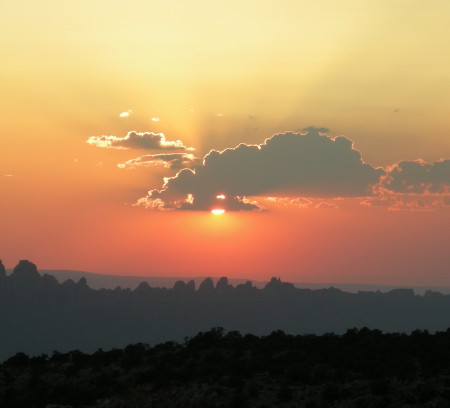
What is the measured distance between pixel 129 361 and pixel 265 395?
1410cm

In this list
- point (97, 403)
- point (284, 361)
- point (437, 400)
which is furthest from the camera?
point (284, 361)

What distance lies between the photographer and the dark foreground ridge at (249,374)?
40.3 meters

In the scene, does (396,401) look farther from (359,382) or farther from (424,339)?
(424,339)

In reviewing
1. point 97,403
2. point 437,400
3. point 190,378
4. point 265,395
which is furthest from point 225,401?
point 437,400

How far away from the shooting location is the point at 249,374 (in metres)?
45.8

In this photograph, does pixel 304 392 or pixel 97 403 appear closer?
pixel 304 392

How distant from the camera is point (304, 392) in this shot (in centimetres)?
4159

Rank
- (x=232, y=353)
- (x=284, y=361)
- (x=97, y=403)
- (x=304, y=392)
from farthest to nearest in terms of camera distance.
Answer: (x=232, y=353) < (x=284, y=361) < (x=97, y=403) < (x=304, y=392)

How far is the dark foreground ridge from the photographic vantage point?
40312mm

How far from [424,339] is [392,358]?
6.75 meters

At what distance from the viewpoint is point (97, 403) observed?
147 feet

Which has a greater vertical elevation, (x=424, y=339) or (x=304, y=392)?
(x=424, y=339)

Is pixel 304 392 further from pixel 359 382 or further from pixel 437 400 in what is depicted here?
pixel 437 400

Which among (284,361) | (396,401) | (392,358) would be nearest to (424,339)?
(392,358)
